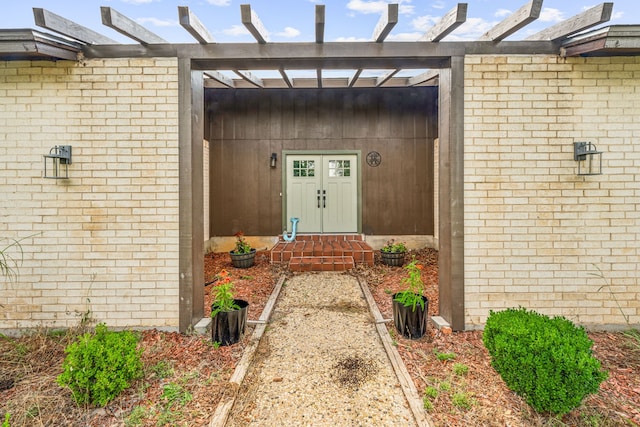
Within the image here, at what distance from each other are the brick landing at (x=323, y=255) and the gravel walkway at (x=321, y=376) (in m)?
1.61

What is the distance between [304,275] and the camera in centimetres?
539

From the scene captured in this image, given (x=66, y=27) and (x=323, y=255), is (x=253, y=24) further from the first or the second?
(x=323, y=255)

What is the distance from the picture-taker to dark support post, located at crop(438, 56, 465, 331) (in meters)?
3.26

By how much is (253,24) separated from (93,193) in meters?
2.37

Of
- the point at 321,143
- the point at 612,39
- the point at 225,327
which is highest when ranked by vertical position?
the point at 612,39

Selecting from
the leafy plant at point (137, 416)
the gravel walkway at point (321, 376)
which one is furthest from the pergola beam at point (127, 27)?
the gravel walkway at point (321, 376)

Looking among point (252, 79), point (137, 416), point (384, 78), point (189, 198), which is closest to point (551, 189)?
point (384, 78)

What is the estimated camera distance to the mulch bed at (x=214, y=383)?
2.12 meters

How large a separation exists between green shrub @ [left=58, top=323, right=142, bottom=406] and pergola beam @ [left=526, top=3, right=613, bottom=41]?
15.3 feet

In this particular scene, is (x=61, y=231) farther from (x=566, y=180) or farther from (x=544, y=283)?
(x=566, y=180)

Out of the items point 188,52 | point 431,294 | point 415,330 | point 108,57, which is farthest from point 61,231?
point 431,294

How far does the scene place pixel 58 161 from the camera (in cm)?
328

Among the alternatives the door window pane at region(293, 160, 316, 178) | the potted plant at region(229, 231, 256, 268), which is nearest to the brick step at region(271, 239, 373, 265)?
the potted plant at region(229, 231, 256, 268)

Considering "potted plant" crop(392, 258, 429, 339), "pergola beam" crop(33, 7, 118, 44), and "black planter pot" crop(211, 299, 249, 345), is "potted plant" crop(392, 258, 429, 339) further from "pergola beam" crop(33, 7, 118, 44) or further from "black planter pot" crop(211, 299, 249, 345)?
"pergola beam" crop(33, 7, 118, 44)
